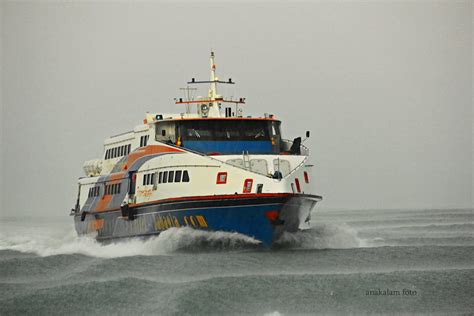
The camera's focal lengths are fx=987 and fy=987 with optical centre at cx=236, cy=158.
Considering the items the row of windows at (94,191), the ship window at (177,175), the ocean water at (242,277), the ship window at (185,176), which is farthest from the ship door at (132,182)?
the row of windows at (94,191)

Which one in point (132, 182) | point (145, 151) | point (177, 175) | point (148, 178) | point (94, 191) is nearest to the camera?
point (177, 175)

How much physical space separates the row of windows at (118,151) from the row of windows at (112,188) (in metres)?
1.44

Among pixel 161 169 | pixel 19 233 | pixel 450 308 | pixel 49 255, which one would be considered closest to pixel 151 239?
pixel 161 169

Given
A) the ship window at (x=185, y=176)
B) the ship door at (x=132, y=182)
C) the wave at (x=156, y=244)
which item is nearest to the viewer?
the wave at (x=156, y=244)

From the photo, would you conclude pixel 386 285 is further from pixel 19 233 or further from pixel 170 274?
pixel 19 233

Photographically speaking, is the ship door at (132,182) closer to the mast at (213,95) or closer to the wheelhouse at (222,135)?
the wheelhouse at (222,135)

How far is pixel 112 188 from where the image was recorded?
137 feet

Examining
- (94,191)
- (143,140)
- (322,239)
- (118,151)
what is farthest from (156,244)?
(94,191)

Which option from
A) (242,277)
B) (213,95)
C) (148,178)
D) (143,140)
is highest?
(213,95)

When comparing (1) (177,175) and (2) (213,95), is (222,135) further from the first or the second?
(2) (213,95)

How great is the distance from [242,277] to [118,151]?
607 inches

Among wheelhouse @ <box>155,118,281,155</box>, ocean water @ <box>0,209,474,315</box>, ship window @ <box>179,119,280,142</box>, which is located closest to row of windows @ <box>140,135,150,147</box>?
wheelhouse @ <box>155,118,281,155</box>

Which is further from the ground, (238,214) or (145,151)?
(145,151)

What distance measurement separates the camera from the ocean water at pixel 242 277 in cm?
2611
